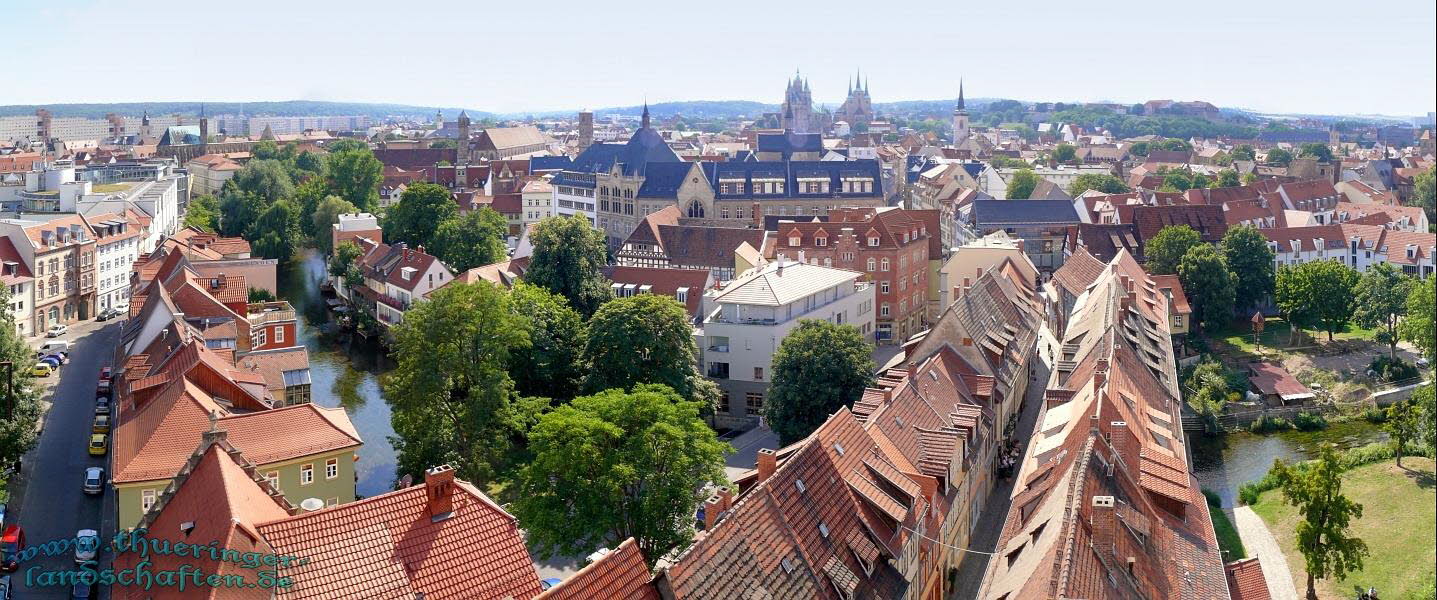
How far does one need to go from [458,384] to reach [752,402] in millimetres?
12568

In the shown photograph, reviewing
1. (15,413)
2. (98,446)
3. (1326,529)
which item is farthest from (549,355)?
(1326,529)

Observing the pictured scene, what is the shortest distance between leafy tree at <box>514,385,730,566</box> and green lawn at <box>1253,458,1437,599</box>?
53.0 feet

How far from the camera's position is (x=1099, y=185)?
11412 centimetres

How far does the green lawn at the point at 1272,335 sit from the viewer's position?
2446 inches

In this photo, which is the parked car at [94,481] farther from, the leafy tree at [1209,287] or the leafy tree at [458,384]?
the leafy tree at [1209,287]

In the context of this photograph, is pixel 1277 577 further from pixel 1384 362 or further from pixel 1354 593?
pixel 1384 362

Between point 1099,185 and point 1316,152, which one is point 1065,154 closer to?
point 1316,152

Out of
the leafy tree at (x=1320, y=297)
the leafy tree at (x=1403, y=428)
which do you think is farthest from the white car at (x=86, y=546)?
the leafy tree at (x=1320, y=297)

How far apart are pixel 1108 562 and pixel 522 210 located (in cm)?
8229

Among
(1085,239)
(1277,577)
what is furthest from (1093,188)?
(1277,577)

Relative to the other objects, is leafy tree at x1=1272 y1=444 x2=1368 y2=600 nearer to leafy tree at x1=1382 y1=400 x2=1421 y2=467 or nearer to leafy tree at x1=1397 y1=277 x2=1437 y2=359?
leafy tree at x1=1397 y1=277 x2=1437 y2=359

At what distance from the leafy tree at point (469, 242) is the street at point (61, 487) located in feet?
70.1

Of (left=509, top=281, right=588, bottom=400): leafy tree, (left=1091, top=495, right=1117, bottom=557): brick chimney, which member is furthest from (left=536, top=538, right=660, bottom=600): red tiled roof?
(left=509, top=281, right=588, bottom=400): leafy tree

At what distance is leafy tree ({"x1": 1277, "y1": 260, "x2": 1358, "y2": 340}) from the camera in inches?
2386
